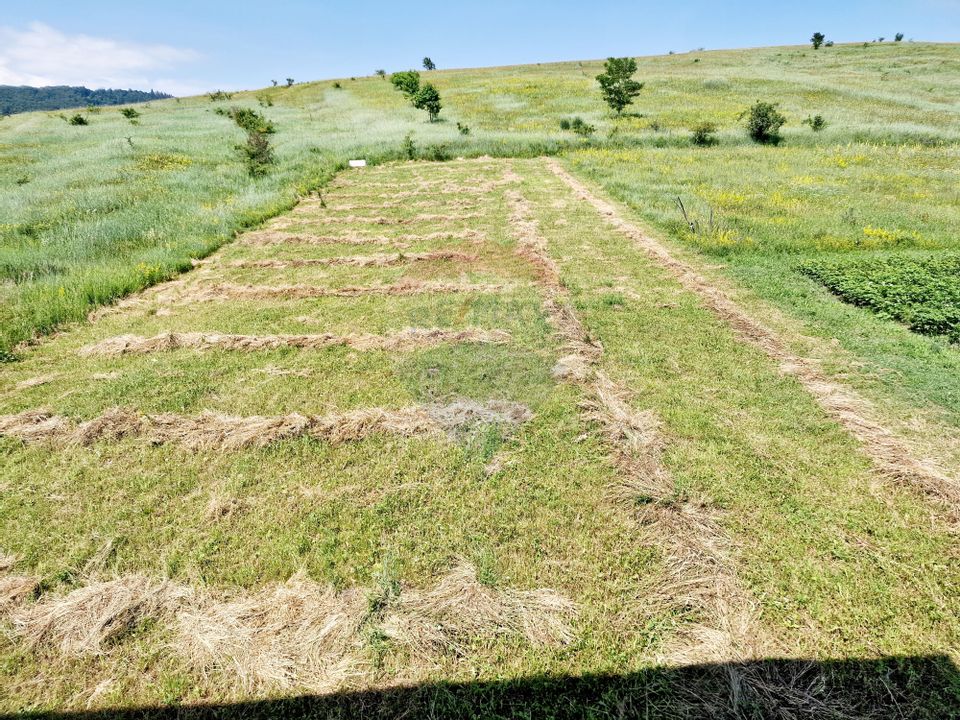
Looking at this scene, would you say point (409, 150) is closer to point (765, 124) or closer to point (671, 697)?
point (765, 124)

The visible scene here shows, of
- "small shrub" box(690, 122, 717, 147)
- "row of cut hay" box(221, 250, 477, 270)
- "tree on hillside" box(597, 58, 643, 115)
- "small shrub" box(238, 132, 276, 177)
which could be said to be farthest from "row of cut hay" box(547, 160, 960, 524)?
"tree on hillside" box(597, 58, 643, 115)

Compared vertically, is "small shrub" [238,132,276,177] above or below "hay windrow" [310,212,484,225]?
above

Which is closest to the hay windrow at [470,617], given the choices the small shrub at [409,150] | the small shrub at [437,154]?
the small shrub at [437,154]

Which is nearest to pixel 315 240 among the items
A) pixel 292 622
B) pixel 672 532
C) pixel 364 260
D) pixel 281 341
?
pixel 364 260

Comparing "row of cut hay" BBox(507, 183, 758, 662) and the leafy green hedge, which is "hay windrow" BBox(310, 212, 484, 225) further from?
the leafy green hedge

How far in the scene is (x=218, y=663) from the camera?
354cm

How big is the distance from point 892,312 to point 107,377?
48.3ft

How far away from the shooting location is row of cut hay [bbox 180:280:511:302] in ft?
34.4

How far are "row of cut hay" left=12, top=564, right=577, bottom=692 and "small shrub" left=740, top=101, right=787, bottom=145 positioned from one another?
3596cm

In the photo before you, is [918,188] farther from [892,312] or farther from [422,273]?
[422,273]

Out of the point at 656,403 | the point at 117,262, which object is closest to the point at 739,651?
the point at 656,403

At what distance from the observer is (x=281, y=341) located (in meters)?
8.30

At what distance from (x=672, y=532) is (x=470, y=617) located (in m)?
2.24

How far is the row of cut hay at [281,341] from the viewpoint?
8180mm
